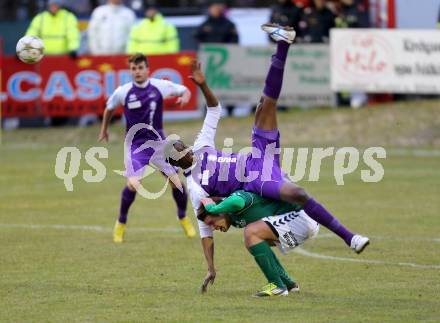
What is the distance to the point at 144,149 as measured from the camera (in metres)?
14.0

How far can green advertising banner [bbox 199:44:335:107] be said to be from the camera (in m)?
24.5

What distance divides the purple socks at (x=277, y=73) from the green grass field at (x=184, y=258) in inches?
70.2

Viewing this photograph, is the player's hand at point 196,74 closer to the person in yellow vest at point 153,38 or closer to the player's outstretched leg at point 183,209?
the player's outstretched leg at point 183,209

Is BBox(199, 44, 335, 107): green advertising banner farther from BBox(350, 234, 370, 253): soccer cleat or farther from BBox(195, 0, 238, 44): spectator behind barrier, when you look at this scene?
BBox(350, 234, 370, 253): soccer cleat

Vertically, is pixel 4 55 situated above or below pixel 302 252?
below

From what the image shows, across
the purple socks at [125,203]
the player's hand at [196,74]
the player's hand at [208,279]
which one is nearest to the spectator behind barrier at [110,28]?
the purple socks at [125,203]

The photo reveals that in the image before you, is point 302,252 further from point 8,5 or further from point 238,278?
point 8,5

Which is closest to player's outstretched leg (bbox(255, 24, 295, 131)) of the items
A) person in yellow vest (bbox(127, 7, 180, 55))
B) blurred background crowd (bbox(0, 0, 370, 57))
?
blurred background crowd (bbox(0, 0, 370, 57))

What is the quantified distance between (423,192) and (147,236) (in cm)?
541

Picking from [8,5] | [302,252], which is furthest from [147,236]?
[8,5]

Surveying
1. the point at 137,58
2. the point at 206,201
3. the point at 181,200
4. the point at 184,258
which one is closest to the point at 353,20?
the point at 181,200

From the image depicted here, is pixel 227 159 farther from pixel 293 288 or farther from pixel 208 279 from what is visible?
pixel 293 288

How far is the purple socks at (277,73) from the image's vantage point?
33.9ft

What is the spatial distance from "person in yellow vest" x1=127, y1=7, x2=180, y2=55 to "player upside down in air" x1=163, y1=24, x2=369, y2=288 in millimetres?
14175
